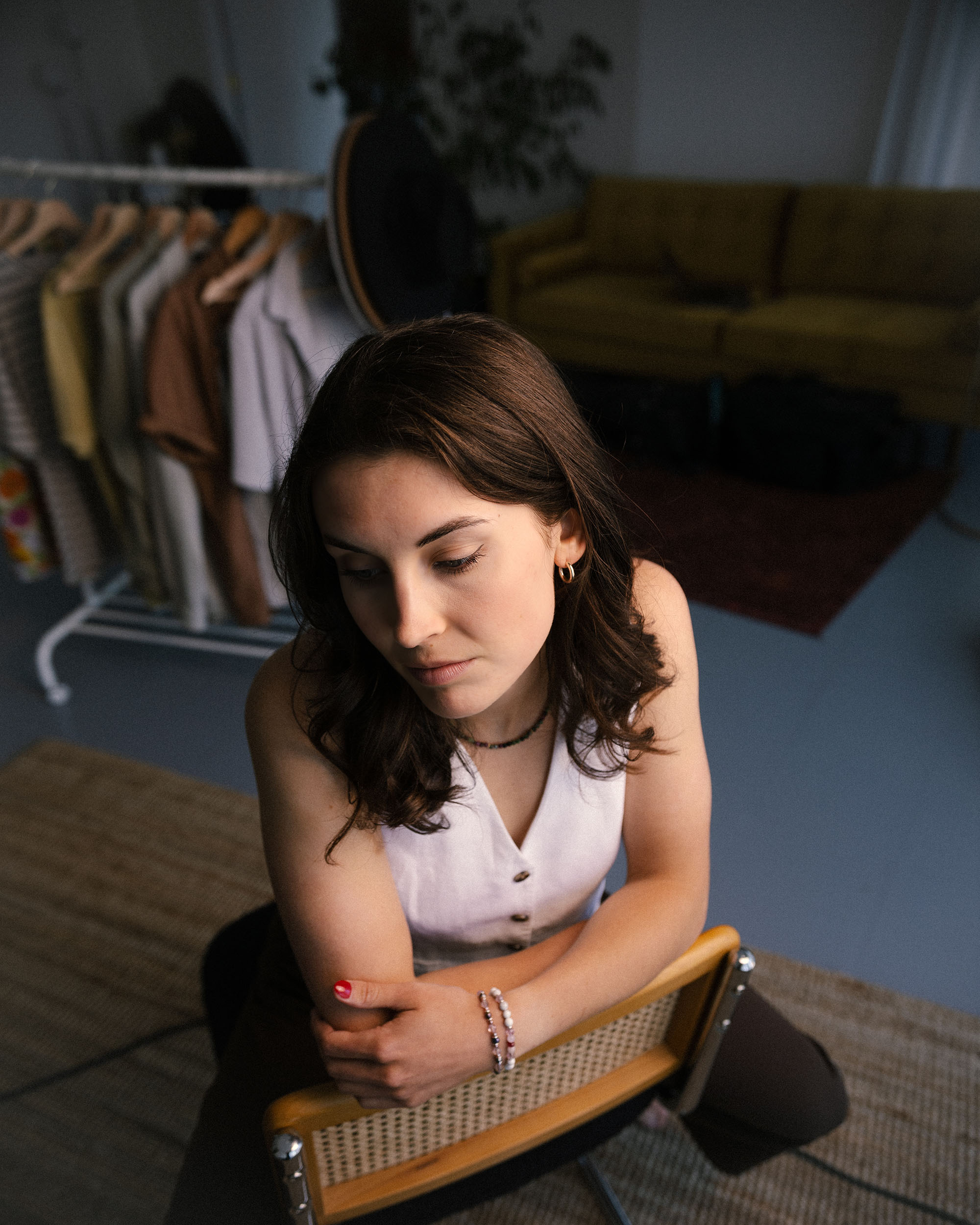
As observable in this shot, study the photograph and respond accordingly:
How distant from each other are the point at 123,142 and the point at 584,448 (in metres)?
5.12

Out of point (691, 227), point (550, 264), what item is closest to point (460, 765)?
point (550, 264)

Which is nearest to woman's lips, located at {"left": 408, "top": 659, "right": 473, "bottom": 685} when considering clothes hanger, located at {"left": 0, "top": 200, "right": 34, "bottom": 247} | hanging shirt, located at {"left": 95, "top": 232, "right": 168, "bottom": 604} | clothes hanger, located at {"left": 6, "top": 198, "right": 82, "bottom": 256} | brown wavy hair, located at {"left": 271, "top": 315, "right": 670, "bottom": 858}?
brown wavy hair, located at {"left": 271, "top": 315, "right": 670, "bottom": 858}

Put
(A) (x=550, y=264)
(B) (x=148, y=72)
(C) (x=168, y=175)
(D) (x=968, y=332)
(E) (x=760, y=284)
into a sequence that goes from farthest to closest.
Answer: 1. (B) (x=148, y=72)
2. (A) (x=550, y=264)
3. (E) (x=760, y=284)
4. (D) (x=968, y=332)
5. (C) (x=168, y=175)

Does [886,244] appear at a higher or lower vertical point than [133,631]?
higher

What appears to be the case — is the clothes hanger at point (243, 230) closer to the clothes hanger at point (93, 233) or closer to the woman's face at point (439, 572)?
the clothes hanger at point (93, 233)

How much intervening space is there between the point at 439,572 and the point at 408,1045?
0.37 metres

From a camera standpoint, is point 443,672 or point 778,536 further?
point 778,536

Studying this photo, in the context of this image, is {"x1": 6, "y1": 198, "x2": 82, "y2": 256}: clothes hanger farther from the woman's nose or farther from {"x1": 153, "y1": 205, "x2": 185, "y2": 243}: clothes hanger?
the woman's nose

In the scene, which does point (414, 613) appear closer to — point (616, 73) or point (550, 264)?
point (550, 264)

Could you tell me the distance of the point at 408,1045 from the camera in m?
0.69

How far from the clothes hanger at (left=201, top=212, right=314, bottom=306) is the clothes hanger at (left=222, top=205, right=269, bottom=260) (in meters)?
0.03

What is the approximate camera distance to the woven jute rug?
1.26 meters

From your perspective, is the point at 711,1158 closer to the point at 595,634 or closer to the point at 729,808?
the point at 595,634

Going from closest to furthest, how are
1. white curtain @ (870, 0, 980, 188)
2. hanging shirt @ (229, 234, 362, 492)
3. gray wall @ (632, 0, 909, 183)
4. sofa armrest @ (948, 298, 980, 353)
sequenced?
hanging shirt @ (229, 234, 362, 492) < sofa armrest @ (948, 298, 980, 353) < white curtain @ (870, 0, 980, 188) < gray wall @ (632, 0, 909, 183)
